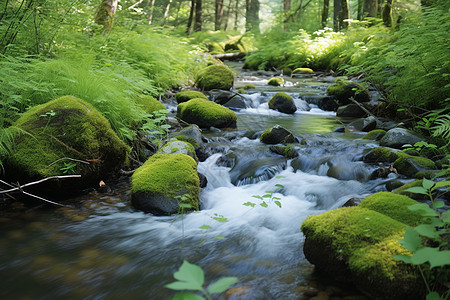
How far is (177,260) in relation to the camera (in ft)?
8.84

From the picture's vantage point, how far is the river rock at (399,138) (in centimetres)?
Result: 491

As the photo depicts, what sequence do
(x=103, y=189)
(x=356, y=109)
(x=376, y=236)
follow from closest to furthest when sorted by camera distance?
(x=376, y=236) < (x=103, y=189) < (x=356, y=109)

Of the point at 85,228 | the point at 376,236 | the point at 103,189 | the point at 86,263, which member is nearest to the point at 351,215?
the point at 376,236

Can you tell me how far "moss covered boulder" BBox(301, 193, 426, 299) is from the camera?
6.26 ft

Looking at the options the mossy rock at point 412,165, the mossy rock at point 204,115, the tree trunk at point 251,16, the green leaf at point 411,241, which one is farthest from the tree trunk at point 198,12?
the green leaf at point 411,241

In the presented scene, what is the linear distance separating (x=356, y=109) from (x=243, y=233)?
6.10 m

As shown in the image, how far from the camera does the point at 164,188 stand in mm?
3518

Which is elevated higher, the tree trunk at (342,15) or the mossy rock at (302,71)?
the tree trunk at (342,15)

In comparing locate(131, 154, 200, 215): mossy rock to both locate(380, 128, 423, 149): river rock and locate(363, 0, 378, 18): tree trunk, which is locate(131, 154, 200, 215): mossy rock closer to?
locate(380, 128, 423, 149): river rock

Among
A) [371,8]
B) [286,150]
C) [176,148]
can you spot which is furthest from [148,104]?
[371,8]

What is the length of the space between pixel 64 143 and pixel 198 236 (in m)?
1.82

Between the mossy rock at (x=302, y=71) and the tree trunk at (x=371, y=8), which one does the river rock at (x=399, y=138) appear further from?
the tree trunk at (x=371, y=8)

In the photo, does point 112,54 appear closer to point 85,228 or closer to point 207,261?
point 85,228

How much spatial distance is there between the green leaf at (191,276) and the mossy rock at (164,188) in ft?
6.87
